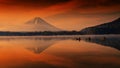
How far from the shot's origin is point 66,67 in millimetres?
15562

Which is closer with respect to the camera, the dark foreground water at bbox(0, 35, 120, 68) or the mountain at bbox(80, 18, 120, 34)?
the dark foreground water at bbox(0, 35, 120, 68)

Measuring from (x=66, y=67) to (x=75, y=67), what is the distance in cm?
48

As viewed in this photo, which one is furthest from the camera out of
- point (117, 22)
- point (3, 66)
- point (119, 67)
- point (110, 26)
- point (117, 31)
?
point (117, 22)

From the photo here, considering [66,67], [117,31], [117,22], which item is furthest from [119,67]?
[117,22]

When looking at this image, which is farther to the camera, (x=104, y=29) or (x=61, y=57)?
(x=104, y=29)

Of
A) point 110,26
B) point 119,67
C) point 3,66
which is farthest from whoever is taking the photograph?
point 110,26

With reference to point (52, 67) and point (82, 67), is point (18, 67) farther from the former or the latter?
point (82, 67)

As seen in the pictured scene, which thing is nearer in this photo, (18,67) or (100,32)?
(18,67)

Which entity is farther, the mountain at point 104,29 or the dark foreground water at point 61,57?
the mountain at point 104,29

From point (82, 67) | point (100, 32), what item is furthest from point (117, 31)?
point (82, 67)

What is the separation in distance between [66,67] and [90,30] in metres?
145

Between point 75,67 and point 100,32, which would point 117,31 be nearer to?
point 100,32

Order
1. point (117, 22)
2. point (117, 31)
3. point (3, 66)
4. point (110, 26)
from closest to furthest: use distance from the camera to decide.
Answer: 1. point (3, 66)
2. point (117, 31)
3. point (110, 26)
4. point (117, 22)

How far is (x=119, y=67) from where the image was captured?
49.8 ft
